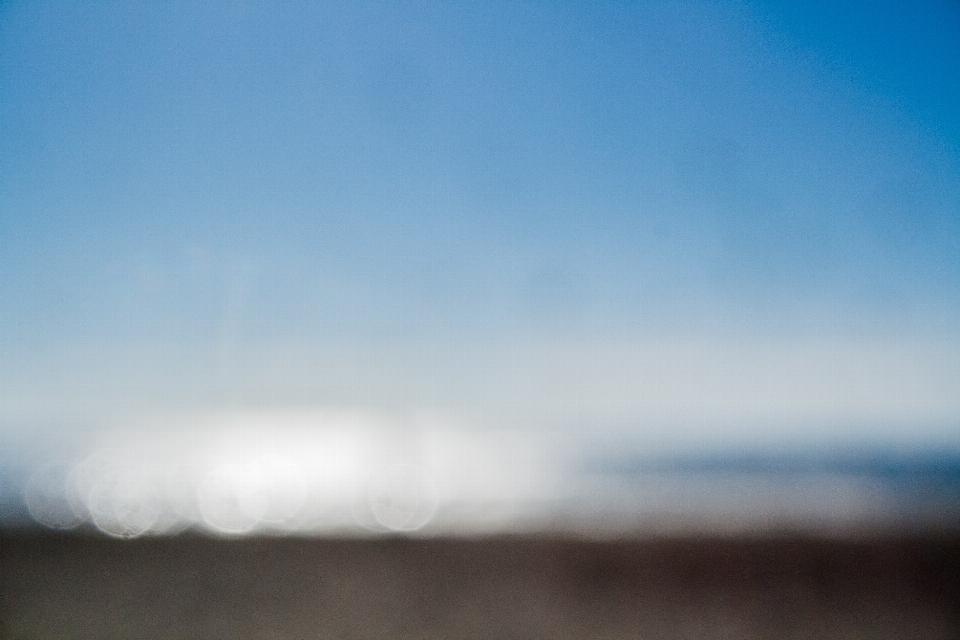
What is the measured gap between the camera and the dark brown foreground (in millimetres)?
2291

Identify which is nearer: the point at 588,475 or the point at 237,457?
the point at 237,457

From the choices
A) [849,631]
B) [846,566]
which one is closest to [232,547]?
[849,631]

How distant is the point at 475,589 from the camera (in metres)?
2.76

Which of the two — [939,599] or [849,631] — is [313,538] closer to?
[849,631]

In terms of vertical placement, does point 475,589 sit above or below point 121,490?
below

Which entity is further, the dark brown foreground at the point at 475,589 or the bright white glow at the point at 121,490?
the bright white glow at the point at 121,490

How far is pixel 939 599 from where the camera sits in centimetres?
259

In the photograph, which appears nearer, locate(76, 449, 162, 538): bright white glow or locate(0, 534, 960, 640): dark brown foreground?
locate(0, 534, 960, 640): dark brown foreground

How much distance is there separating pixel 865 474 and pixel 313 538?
4.43 metres

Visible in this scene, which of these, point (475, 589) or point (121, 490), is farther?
point (121, 490)

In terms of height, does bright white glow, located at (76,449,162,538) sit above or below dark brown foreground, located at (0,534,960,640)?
above

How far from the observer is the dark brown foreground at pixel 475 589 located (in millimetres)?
2291

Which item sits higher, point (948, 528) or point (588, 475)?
point (588, 475)

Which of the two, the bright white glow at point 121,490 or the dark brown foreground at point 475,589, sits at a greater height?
the bright white glow at point 121,490
